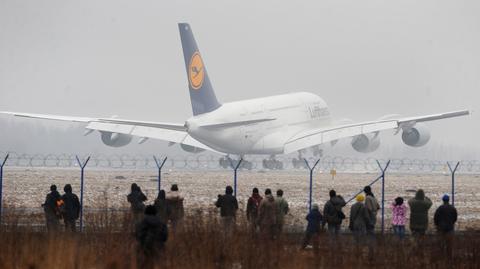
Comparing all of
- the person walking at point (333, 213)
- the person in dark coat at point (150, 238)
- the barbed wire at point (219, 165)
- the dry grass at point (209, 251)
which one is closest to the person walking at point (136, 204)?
the dry grass at point (209, 251)

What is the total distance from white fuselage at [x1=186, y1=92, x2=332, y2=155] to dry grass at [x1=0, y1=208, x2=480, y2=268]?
4483 centimetres

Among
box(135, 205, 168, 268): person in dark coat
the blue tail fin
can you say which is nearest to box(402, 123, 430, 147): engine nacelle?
the blue tail fin

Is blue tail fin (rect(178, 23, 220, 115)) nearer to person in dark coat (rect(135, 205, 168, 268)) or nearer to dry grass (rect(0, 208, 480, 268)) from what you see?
dry grass (rect(0, 208, 480, 268))

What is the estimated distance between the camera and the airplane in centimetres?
7250

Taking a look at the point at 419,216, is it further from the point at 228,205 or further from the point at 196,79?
the point at 196,79

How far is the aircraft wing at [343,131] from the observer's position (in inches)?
2849

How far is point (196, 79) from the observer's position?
73812 millimetres

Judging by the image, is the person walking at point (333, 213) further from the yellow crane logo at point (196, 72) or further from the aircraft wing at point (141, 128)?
the yellow crane logo at point (196, 72)

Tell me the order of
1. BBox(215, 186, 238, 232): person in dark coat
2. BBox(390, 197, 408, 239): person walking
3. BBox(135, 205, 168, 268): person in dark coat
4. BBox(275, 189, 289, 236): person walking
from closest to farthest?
BBox(135, 205, 168, 268): person in dark coat, BBox(275, 189, 289, 236): person walking, BBox(215, 186, 238, 232): person in dark coat, BBox(390, 197, 408, 239): person walking

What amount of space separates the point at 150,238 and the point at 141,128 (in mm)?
52819

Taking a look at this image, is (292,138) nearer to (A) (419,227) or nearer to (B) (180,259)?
(A) (419,227)

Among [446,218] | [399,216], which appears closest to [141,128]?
[399,216]

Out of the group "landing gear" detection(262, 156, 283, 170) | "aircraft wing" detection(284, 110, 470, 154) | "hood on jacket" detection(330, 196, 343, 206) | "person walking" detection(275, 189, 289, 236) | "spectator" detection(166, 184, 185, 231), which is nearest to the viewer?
"person walking" detection(275, 189, 289, 236)

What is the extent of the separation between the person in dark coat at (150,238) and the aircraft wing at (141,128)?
44.9 metres
